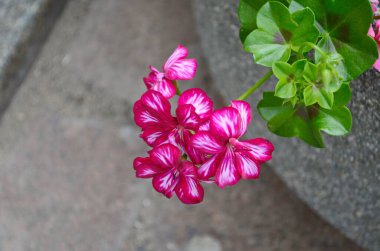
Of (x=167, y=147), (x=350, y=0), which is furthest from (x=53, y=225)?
(x=350, y=0)

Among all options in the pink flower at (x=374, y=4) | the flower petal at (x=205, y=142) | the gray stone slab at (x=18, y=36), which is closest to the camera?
the flower petal at (x=205, y=142)

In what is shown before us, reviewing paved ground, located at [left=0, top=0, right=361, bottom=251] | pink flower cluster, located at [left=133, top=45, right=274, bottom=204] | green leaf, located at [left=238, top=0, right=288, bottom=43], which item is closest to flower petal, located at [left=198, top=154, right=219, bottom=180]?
pink flower cluster, located at [left=133, top=45, right=274, bottom=204]

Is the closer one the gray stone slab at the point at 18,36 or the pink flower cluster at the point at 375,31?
the pink flower cluster at the point at 375,31

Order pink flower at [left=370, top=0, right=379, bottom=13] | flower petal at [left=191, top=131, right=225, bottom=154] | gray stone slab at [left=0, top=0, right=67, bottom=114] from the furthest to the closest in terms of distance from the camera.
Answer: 1. gray stone slab at [left=0, top=0, right=67, bottom=114]
2. pink flower at [left=370, top=0, right=379, bottom=13]
3. flower petal at [left=191, top=131, right=225, bottom=154]

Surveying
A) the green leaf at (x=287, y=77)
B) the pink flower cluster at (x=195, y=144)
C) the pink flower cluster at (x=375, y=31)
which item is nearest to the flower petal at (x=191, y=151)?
the pink flower cluster at (x=195, y=144)

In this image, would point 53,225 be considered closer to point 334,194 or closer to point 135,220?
point 135,220

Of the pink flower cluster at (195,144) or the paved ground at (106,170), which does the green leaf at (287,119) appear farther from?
the paved ground at (106,170)

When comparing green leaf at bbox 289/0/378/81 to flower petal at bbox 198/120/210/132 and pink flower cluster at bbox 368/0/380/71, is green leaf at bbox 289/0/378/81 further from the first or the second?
flower petal at bbox 198/120/210/132

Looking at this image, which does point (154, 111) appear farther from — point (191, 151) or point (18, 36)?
point (18, 36)
